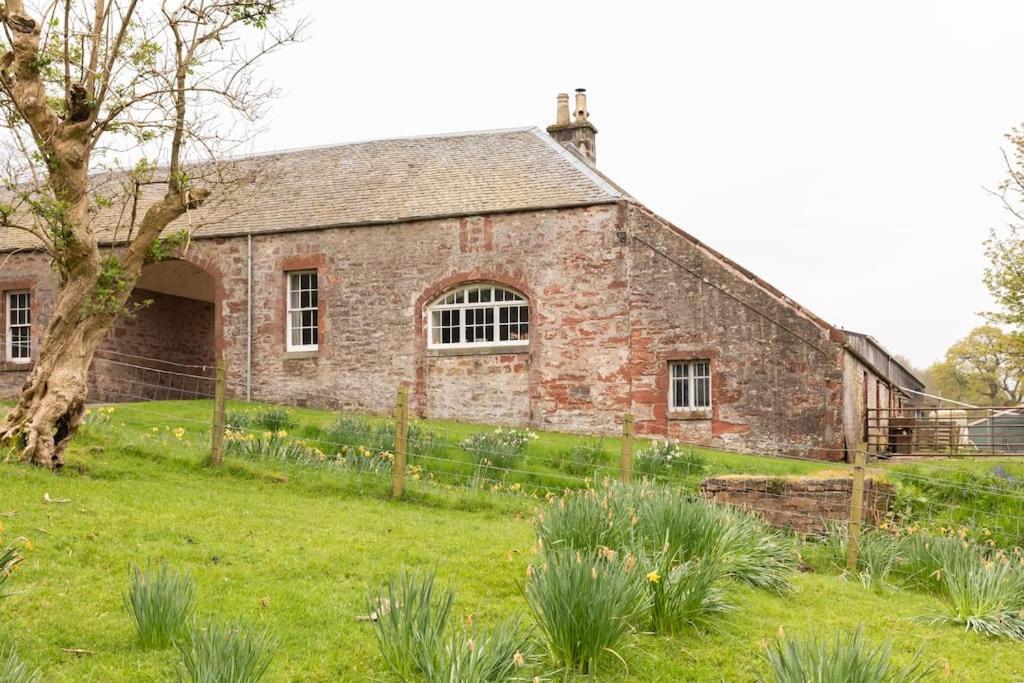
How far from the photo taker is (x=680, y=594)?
22.0 ft

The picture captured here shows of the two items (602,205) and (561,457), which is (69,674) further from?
(602,205)

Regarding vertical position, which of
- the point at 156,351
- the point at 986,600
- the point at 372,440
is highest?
the point at 156,351

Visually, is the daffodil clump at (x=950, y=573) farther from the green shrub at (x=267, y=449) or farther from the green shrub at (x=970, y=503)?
the green shrub at (x=267, y=449)

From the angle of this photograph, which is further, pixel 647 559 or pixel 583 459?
pixel 583 459

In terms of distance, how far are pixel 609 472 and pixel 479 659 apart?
924cm

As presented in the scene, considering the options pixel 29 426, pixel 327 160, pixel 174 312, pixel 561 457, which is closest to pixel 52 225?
pixel 29 426

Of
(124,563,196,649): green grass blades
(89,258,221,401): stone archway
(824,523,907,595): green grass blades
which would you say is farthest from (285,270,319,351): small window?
(124,563,196,649): green grass blades

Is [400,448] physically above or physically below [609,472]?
above

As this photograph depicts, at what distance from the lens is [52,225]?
473 inches

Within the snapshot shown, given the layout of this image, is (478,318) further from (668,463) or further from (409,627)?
(409,627)

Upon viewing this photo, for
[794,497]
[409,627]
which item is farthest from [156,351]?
[409,627]

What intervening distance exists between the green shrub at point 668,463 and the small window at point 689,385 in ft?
14.7

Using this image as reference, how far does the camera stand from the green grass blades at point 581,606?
18.7ft

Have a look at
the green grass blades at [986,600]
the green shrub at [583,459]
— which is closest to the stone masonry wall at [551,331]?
the green shrub at [583,459]
